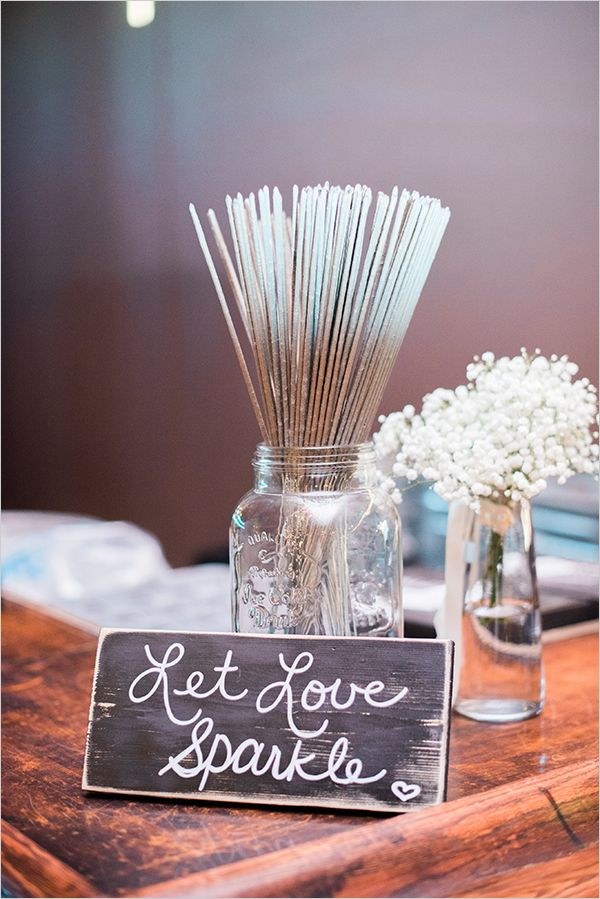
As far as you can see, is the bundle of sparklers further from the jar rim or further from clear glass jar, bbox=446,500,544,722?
clear glass jar, bbox=446,500,544,722

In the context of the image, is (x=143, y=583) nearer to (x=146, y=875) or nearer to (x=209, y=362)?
(x=209, y=362)

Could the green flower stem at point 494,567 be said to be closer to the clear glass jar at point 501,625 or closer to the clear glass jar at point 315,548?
the clear glass jar at point 501,625

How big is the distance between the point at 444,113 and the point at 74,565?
151 cm

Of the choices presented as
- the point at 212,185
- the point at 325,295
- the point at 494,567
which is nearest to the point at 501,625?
the point at 494,567

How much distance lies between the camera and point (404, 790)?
29.7 inches

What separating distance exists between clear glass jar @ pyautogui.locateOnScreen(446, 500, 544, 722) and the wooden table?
0.09 m

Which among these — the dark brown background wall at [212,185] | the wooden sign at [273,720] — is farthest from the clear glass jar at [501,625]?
the dark brown background wall at [212,185]

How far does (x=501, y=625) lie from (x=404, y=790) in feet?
1.04

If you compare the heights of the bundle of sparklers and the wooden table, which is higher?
the bundle of sparklers

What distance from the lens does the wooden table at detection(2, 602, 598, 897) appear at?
26.4 inches

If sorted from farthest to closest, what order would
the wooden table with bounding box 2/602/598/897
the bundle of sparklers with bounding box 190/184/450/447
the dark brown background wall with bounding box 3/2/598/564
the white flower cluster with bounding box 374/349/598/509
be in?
the dark brown background wall with bounding box 3/2/598/564
the white flower cluster with bounding box 374/349/598/509
the bundle of sparklers with bounding box 190/184/450/447
the wooden table with bounding box 2/602/598/897

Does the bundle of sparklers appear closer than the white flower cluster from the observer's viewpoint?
Yes

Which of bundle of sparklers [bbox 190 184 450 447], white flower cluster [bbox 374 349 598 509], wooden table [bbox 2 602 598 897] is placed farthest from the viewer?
white flower cluster [bbox 374 349 598 509]

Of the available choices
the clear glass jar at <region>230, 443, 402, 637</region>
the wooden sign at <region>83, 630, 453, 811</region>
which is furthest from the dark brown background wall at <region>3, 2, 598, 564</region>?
the wooden sign at <region>83, 630, 453, 811</region>
